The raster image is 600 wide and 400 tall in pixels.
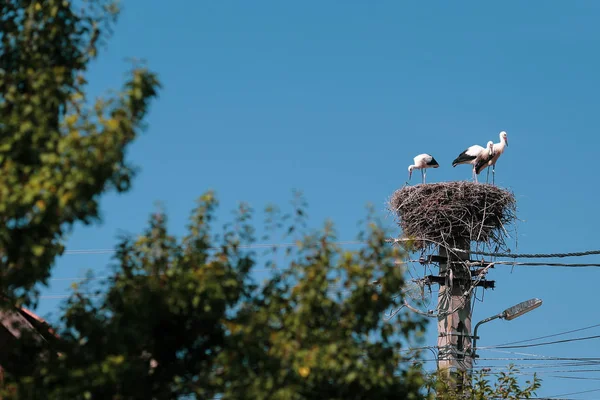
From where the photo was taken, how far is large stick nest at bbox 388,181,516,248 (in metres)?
19.8

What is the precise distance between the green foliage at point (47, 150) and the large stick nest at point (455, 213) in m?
11.7

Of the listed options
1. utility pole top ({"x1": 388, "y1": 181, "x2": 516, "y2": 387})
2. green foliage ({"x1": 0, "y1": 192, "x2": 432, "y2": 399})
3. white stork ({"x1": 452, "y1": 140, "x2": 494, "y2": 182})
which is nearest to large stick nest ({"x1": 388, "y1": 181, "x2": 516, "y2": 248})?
utility pole top ({"x1": 388, "y1": 181, "x2": 516, "y2": 387})

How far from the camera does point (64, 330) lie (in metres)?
8.59

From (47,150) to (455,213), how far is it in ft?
42.4

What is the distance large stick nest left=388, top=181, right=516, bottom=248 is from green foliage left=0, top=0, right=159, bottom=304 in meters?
11.7

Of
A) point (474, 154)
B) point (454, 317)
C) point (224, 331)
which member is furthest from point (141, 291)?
point (474, 154)

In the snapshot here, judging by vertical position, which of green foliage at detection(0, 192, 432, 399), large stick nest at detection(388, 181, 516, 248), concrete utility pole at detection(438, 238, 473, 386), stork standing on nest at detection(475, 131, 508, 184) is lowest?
green foliage at detection(0, 192, 432, 399)

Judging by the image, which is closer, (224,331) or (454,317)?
(224,331)

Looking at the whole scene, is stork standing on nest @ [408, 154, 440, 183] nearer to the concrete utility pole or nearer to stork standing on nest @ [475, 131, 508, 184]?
stork standing on nest @ [475, 131, 508, 184]

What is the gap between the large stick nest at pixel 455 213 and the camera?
19828 mm

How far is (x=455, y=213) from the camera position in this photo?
20.0 m

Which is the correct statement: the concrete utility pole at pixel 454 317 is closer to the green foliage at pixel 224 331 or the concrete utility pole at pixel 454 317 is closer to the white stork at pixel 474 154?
the white stork at pixel 474 154

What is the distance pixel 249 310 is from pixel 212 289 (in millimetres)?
484

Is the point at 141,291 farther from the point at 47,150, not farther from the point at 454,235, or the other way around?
the point at 454,235
